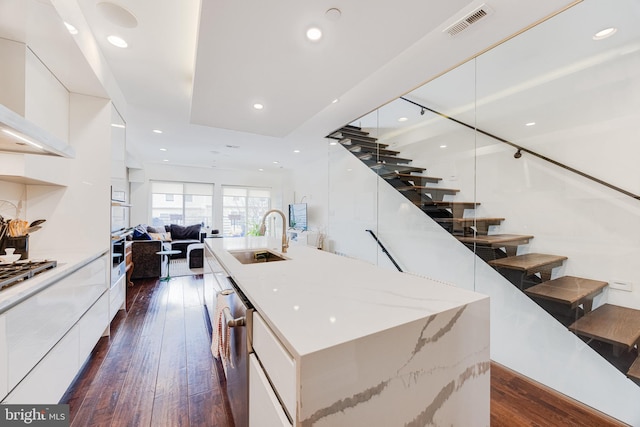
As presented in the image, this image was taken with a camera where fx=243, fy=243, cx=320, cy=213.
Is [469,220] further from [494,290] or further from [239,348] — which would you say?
[239,348]

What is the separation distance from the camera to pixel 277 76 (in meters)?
2.10

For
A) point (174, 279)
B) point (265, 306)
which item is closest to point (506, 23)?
point (265, 306)

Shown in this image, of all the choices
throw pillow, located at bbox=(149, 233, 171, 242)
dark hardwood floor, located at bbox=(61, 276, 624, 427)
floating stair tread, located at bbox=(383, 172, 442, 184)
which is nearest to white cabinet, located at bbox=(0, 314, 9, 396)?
dark hardwood floor, located at bbox=(61, 276, 624, 427)

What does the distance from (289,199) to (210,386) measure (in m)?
6.88

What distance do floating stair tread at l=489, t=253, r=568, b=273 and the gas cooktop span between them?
3248 mm

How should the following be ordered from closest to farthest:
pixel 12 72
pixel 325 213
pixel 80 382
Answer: pixel 12 72 → pixel 80 382 → pixel 325 213

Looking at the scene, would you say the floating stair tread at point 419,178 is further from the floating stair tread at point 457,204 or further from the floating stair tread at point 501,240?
the floating stair tread at point 501,240

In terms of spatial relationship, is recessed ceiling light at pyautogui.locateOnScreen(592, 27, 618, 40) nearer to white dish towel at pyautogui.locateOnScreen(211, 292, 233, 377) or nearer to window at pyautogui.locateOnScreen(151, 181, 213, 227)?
white dish towel at pyautogui.locateOnScreen(211, 292, 233, 377)

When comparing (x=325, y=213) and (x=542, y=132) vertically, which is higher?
(x=542, y=132)

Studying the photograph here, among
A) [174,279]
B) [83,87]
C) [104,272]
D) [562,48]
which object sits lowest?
[174,279]

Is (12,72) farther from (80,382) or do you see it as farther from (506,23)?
(506,23)

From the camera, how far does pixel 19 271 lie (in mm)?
1307

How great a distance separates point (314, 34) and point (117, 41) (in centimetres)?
171

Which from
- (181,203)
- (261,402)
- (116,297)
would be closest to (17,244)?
(116,297)
